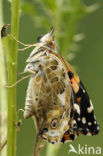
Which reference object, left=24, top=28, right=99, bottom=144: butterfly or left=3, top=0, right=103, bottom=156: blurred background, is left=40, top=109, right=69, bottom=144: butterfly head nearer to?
left=24, top=28, right=99, bottom=144: butterfly

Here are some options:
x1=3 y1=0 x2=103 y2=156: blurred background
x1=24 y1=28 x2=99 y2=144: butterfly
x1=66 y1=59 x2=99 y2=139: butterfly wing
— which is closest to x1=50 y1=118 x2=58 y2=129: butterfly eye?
x1=24 y1=28 x2=99 y2=144: butterfly

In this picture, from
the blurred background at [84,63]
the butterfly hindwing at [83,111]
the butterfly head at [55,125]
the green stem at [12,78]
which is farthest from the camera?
the blurred background at [84,63]

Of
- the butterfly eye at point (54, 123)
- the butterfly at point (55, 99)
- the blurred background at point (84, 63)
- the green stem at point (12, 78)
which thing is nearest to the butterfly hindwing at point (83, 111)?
the butterfly at point (55, 99)

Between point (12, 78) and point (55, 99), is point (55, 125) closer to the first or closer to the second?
point (55, 99)

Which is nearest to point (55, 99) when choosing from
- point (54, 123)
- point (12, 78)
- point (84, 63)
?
point (54, 123)

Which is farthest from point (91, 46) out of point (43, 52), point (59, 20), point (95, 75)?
point (43, 52)

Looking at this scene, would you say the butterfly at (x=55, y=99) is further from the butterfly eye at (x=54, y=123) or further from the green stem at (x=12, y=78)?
the green stem at (x=12, y=78)
